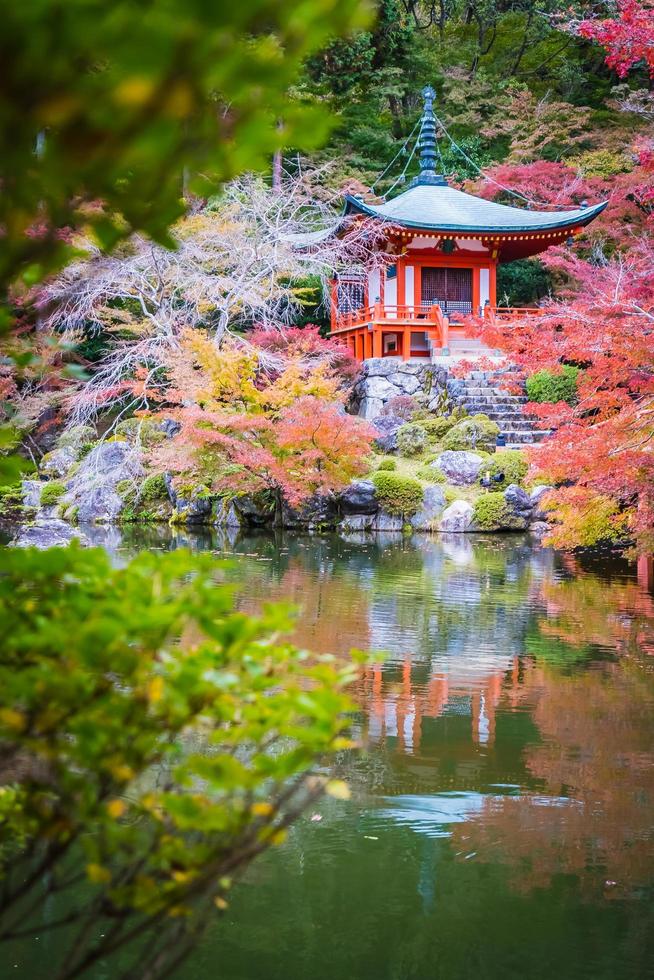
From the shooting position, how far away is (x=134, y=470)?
1545 cm

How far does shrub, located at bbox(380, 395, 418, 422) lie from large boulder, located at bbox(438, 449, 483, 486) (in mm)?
2576

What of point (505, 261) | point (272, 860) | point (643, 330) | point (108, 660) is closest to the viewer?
point (108, 660)

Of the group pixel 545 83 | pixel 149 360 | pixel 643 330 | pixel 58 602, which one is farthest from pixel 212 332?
pixel 58 602

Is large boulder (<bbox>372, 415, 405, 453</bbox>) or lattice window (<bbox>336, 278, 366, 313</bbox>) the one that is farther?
lattice window (<bbox>336, 278, 366, 313</bbox>)

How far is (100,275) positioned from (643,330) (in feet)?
35.2

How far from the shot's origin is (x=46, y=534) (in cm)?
1337

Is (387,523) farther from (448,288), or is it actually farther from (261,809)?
(261,809)

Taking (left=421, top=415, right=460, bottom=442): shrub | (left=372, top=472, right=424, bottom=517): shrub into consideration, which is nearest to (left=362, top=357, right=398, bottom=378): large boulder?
(left=421, top=415, right=460, bottom=442): shrub

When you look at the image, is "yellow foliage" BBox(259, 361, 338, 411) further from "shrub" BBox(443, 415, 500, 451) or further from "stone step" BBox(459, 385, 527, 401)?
"stone step" BBox(459, 385, 527, 401)

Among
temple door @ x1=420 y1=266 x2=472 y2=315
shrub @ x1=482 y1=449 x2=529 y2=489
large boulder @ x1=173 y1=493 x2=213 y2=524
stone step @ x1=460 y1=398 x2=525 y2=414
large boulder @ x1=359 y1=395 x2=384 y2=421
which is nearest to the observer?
shrub @ x1=482 y1=449 x2=529 y2=489

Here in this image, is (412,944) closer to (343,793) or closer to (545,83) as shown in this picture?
(343,793)

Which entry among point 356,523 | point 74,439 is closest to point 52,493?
point 74,439

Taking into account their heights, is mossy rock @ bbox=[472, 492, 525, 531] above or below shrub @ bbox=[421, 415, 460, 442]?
below

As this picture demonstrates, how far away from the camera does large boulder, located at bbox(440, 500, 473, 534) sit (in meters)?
14.6
